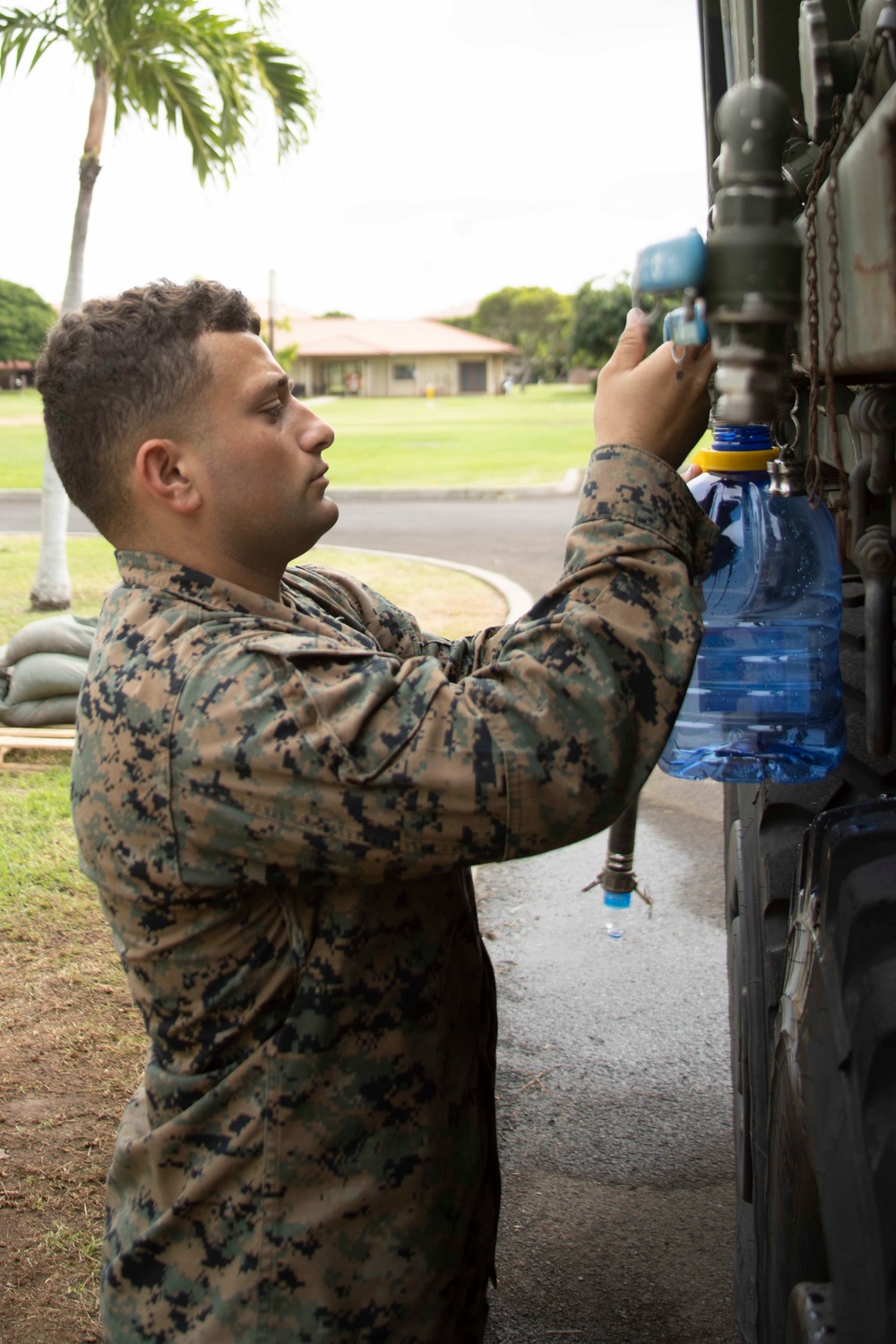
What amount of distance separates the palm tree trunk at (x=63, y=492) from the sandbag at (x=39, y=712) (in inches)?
139

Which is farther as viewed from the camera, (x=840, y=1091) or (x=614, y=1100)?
(x=614, y=1100)

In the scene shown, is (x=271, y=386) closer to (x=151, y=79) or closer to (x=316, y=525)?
(x=316, y=525)

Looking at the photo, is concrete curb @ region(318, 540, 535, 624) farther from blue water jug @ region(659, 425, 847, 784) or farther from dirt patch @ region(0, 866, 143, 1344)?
blue water jug @ region(659, 425, 847, 784)

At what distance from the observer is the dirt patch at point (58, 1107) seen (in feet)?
9.44

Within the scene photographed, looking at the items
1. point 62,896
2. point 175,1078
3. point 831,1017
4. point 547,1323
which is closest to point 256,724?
point 175,1078

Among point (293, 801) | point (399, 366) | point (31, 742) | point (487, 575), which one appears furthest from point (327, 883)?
point (399, 366)

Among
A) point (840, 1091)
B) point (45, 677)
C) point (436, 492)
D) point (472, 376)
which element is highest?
point (472, 376)

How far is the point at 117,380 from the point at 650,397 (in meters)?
0.63

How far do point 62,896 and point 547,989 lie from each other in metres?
1.90

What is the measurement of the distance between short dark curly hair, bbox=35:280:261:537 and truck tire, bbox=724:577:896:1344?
1073 millimetres

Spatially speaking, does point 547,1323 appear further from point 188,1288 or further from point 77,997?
point 77,997

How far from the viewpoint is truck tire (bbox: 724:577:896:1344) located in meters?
1.82

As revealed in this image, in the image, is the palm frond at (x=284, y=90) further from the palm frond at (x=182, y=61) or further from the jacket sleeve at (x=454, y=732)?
the jacket sleeve at (x=454, y=732)

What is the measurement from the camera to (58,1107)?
3594 mm
